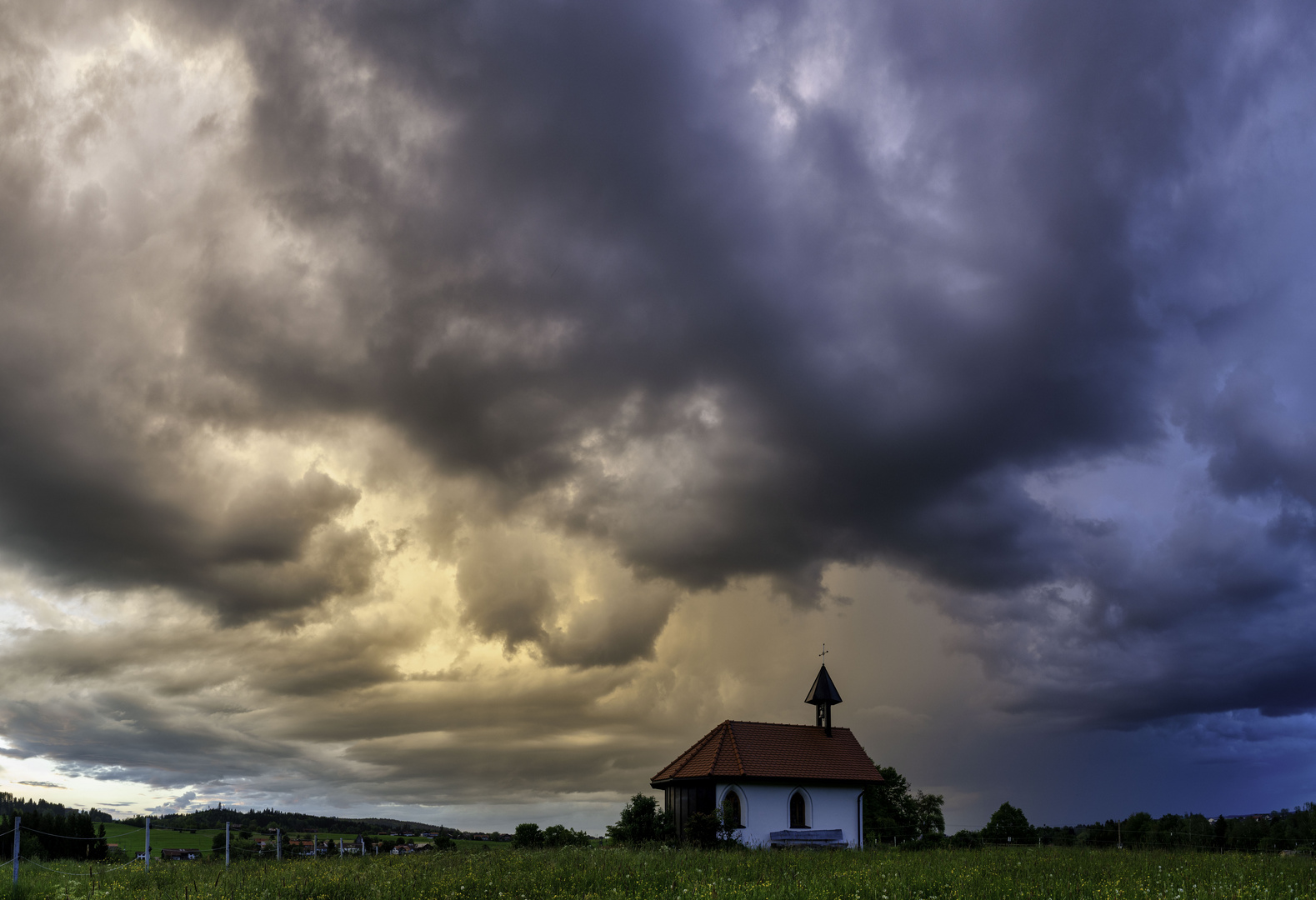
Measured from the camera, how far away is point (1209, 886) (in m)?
15.9

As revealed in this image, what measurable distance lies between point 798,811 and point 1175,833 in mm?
17137

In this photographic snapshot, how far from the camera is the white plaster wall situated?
40.6 meters

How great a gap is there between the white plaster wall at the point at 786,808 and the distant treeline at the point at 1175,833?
5.08 m

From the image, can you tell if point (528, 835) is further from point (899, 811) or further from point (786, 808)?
point (899, 811)

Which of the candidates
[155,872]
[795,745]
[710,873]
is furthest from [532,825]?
[710,873]

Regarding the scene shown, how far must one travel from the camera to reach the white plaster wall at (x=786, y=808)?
40.6 meters

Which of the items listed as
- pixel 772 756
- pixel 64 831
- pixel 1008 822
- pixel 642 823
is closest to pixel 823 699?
pixel 772 756

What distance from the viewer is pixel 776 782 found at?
42.2 m

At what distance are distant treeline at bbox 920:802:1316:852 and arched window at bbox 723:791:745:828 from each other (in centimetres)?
1107

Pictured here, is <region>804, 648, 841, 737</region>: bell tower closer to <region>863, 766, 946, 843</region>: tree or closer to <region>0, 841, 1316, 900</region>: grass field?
<region>863, 766, 946, 843</region>: tree

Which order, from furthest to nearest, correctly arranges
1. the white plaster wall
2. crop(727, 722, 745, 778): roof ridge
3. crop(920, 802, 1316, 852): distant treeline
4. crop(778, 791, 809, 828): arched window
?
crop(778, 791, 809, 828): arched window < crop(727, 722, 745, 778): roof ridge < the white plaster wall < crop(920, 802, 1316, 852): distant treeline

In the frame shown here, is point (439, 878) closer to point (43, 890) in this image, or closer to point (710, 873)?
point (710, 873)

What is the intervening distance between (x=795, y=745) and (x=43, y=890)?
3416 cm

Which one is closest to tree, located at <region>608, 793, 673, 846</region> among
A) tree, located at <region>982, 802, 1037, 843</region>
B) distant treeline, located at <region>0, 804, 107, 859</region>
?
distant treeline, located at <region>0, 804, 107, 859</region>
